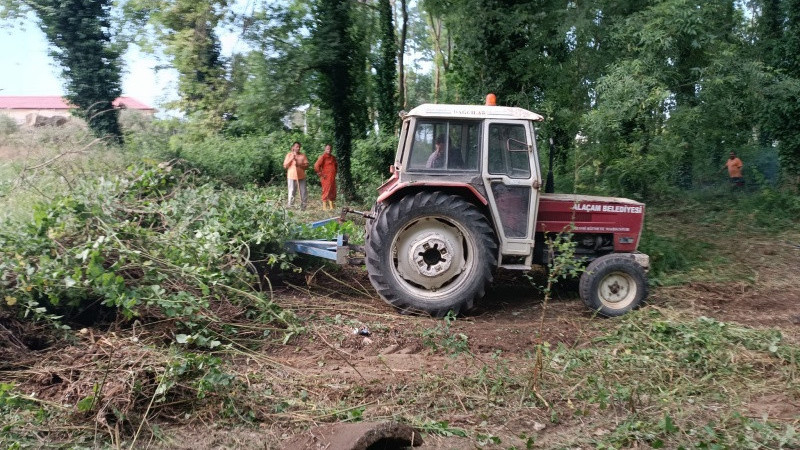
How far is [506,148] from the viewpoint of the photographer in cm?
702

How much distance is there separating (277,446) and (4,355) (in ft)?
8.00

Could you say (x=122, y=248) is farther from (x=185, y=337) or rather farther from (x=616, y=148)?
(x=616, y=148)

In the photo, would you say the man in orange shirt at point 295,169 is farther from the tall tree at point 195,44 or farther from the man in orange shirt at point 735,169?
the man in orange shirt at point 735,169

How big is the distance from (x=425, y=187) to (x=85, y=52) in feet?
49.3

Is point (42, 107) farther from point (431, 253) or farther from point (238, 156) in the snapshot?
point (431, 253)

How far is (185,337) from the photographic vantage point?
5285 mm

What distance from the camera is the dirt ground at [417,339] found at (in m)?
4.36

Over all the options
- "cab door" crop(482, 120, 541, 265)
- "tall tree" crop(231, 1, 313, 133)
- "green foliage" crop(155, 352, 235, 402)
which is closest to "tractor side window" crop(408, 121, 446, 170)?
"cab door" crop(482, 120, 541, 265)

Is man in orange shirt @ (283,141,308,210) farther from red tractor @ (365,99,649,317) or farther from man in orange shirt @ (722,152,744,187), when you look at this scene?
man in orange shirt @ (722,152,744,187)

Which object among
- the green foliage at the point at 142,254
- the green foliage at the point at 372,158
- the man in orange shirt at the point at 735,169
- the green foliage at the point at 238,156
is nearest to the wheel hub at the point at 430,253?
the green foliage at the point at 142,254

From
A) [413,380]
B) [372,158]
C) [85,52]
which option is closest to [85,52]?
[85,52]

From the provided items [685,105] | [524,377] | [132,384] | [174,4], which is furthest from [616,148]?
[132,384]

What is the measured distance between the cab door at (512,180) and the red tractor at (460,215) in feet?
0.03

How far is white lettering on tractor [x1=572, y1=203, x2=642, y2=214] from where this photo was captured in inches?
294
